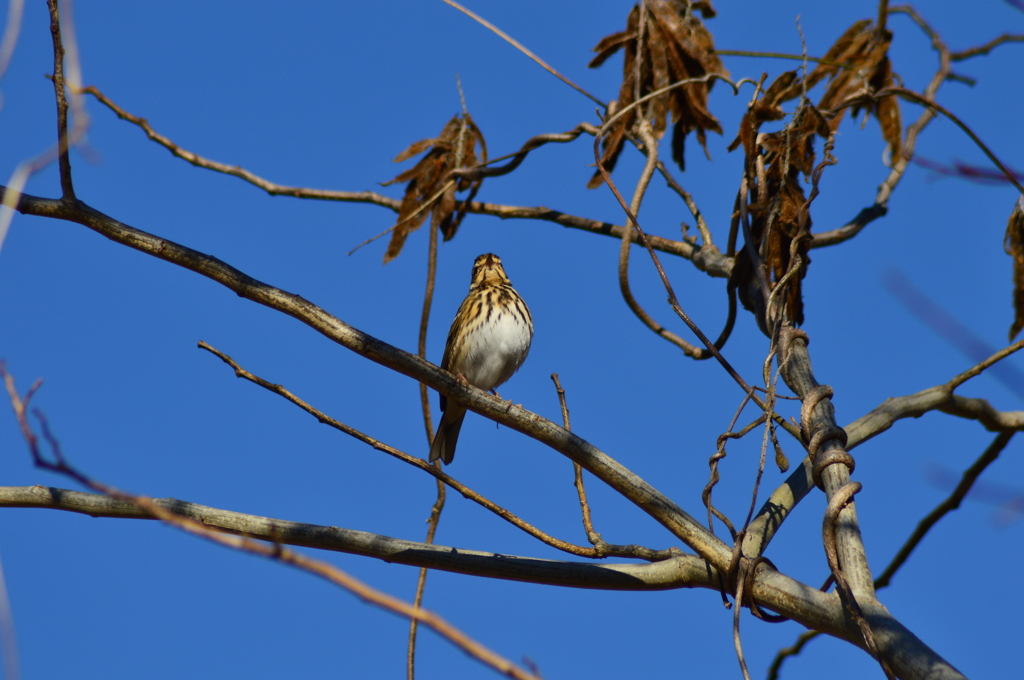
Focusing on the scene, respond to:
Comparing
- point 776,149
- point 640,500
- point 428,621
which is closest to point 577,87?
point 776,149

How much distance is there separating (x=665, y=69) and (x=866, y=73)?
104 cm

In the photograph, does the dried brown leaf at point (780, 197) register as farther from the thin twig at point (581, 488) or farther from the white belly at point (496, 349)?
the white belly at point (496, 349)

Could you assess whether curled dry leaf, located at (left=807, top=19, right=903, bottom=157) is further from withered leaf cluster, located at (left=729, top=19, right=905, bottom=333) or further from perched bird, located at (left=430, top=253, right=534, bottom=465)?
perched bird, located at (left=430, top=253, right=534, bottom=465)

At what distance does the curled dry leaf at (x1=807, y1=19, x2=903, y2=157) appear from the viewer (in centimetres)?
470

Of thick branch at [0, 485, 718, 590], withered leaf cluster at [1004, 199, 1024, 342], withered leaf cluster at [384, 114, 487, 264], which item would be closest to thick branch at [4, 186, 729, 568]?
thick branch at [0, 485, 718, 590]

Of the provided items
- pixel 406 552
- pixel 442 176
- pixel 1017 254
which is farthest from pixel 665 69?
pixel 406 552

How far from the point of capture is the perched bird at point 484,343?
636cm

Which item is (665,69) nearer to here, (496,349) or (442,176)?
(442,176)

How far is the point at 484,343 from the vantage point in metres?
6.37

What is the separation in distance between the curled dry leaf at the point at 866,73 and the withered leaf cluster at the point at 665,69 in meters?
0.55

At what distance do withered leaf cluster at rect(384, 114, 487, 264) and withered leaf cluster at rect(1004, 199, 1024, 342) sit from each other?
9.13 feet

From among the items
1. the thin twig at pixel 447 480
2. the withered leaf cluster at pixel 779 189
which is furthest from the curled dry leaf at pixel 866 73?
the thin twig at pixel 447 480

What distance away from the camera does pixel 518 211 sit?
550cm

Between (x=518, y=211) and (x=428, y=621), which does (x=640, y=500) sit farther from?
(x=518, y=211)
